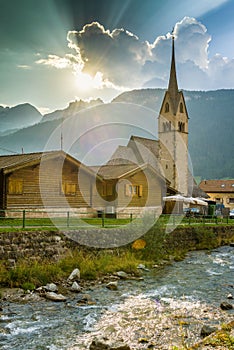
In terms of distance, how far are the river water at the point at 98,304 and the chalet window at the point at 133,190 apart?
12659mm

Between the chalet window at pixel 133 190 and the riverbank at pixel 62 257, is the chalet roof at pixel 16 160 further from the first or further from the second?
the riverbank at pixel 62 257

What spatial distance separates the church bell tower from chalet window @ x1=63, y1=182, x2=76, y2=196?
27.7 meters

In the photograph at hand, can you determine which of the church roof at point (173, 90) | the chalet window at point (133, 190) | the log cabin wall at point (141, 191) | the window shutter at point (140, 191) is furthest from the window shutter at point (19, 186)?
the church roof at point (173, 90)

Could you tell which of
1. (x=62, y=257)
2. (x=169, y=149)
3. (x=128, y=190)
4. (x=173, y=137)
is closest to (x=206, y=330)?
(x=62, y=257)

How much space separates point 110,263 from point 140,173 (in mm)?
17183

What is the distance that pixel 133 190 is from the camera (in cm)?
3400

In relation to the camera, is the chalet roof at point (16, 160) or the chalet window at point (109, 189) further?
the chalet window at point (109, 189)

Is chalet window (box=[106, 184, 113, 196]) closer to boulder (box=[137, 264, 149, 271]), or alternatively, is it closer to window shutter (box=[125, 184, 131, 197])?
window shutter (box=[125, 184, 131, 197])

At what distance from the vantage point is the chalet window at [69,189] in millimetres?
28970

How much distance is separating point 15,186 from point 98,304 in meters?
14.7

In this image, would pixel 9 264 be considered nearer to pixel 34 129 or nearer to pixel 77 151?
pixel 77 151

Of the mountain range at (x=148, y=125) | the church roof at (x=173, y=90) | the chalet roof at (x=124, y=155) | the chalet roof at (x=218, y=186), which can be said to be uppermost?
the mountain range at (x=148, y=125)

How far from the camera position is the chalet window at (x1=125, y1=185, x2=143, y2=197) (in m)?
33.2

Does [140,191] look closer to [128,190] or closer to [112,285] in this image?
[128,190]
